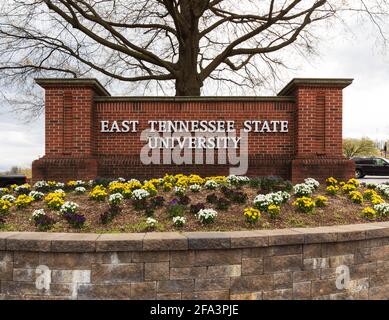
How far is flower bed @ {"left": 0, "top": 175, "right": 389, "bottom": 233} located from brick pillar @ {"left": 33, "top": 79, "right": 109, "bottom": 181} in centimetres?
154

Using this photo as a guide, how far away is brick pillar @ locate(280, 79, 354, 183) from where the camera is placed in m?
8.95

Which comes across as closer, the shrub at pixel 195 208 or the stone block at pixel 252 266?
the stone block at pixel 252 266

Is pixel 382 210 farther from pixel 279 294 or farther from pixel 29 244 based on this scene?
pixel 29 244

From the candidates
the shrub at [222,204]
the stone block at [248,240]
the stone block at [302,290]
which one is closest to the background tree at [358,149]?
the shrub at [222,204]

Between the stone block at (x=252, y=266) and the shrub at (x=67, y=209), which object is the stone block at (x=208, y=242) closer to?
the stone block at (x=252, y=266)

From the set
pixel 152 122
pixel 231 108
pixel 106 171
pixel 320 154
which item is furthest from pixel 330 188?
pixel 106 171

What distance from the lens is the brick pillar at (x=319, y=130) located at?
8953 mm

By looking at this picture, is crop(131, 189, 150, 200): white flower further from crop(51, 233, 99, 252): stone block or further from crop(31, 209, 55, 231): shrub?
crop(51, 233, 99, 252): stone block

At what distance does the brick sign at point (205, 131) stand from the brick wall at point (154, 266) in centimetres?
485

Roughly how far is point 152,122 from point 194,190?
309 centimetres

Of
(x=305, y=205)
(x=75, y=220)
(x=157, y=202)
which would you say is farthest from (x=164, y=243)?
(x=305, y=205)

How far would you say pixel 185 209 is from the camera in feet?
18.9

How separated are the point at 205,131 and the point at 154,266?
559 cm

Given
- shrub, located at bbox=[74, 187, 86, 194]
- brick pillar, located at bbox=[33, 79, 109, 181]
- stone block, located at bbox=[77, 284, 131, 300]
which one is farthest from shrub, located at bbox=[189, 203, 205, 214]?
brick pillar, located at bbox=[33, 79, 109, 181]
